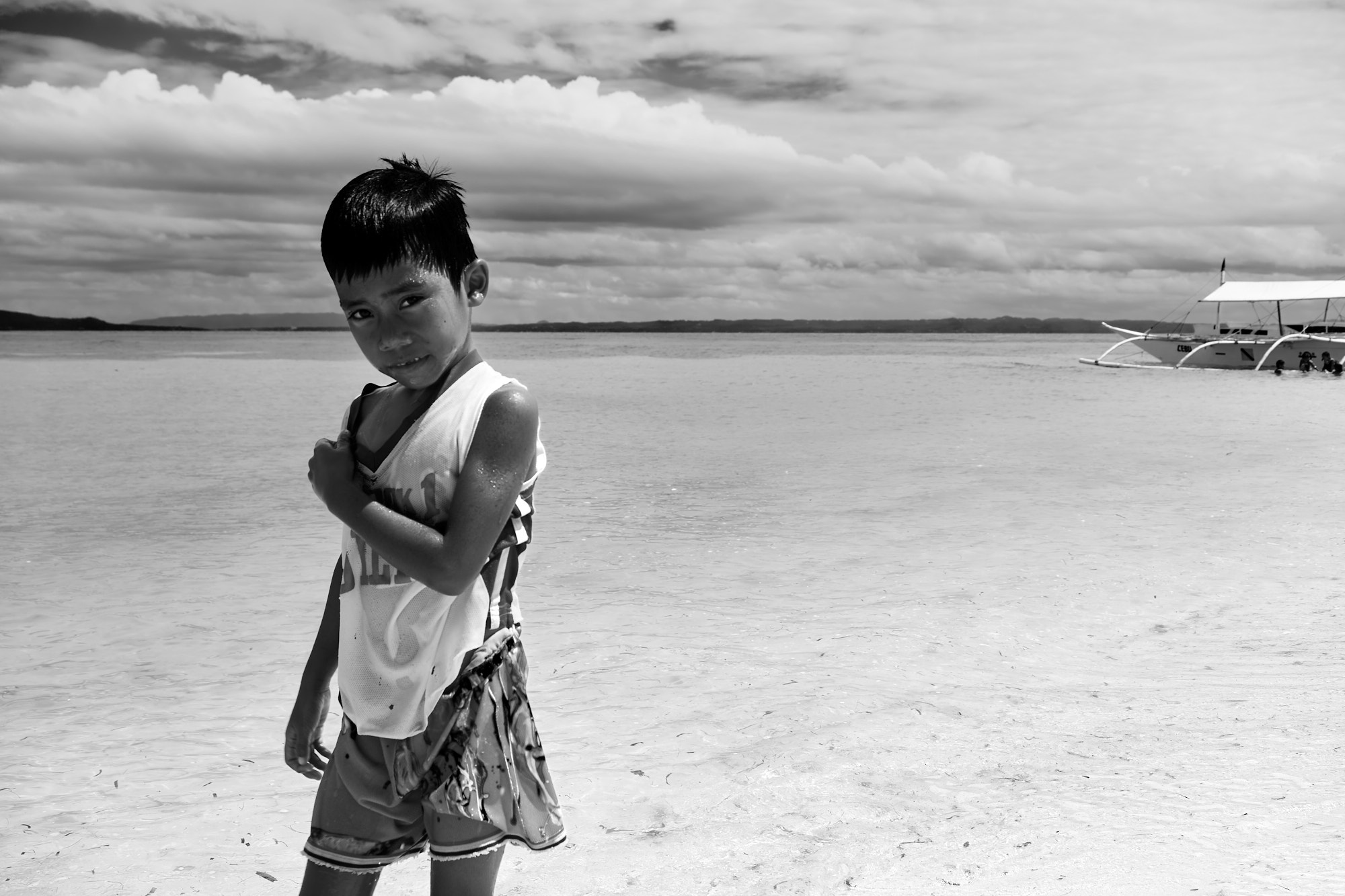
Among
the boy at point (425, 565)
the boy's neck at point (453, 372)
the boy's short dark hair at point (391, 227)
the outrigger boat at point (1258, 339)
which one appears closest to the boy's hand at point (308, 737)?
the boy at point (425, 565)

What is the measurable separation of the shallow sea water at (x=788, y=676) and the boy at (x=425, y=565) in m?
1.42

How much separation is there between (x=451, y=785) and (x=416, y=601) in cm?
32

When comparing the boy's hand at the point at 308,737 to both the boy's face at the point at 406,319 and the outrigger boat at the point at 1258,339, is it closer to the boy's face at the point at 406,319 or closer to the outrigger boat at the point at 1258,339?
the boy's face at the point at 406,319

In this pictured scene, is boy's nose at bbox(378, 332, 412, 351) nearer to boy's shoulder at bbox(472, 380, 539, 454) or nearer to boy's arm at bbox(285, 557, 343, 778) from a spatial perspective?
boy's shoulder at bbox(472, 380, 539, 454)

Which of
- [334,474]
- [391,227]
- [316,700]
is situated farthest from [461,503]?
[316,700]

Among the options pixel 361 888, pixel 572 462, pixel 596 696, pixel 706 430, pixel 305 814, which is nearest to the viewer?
pixel 361 888

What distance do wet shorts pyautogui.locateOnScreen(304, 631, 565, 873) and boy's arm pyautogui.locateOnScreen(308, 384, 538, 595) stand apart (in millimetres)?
220

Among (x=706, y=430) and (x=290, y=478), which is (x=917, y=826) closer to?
(x=290, y=478)

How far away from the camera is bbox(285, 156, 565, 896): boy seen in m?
1.79

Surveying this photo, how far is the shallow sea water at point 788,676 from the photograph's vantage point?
3.36 metres

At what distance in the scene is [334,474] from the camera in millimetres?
1785

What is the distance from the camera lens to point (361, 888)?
1974 mm

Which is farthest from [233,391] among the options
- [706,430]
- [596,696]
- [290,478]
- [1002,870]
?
[1002,870]

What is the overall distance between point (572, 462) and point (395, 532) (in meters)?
13.6
